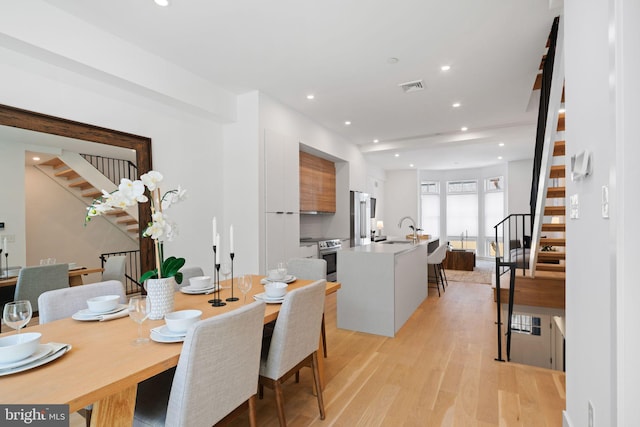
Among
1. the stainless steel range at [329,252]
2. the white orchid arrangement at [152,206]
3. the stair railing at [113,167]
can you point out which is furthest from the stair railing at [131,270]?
the stainless steel range at [329,252]

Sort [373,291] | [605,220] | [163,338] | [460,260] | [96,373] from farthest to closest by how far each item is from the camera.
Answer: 1. [460,260]
2. [373,291]
3. [163,338]
4. [605,220]
5. [96,373]

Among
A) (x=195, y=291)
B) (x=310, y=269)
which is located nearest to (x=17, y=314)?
(x=195, y=291)

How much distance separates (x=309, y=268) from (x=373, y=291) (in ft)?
3.07

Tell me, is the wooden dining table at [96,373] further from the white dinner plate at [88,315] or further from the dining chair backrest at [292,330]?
the dining chair backrest at [292,330]

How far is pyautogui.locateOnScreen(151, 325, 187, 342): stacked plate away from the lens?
4.48 ft

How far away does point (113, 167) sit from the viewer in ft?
10.2

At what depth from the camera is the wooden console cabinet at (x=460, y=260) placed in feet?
25.2

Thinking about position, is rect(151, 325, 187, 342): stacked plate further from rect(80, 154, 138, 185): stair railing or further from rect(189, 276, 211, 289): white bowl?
rect(80, 154, 138, 185): stair railing

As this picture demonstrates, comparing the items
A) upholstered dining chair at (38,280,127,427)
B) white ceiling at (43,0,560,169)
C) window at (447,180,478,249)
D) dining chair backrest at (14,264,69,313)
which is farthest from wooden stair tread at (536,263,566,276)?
window at (447,180,478,249)

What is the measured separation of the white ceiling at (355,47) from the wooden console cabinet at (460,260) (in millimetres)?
3643

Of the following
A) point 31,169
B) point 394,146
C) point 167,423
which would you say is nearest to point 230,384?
point 167,423

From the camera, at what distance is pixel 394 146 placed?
267 inches

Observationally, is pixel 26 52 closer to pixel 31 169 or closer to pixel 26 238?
pixel 31 169

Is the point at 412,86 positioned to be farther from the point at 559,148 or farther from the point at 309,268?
the point at 309,268
